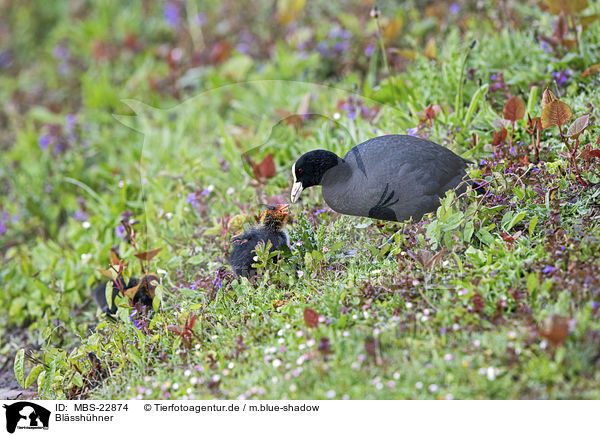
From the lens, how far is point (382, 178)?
317 cm

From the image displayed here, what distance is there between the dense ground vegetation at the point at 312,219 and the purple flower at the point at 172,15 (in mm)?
282

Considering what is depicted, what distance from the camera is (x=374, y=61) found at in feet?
19.2

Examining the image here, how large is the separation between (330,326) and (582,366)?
1140 mm

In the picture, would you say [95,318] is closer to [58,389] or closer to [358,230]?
[58,389]

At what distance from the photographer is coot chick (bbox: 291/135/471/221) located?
125 inches

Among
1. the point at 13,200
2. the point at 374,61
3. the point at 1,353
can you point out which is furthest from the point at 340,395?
the point at 13,200

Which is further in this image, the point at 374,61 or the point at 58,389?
the point at 374,61

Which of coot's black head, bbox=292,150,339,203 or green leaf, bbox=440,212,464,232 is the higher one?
coot's black head, bbox=292,150,339,203

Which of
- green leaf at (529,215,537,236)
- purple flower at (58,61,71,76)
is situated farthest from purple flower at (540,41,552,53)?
purple flower at (58,61,71,76)

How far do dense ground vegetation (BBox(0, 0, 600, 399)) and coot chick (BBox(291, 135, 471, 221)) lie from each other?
138 mm

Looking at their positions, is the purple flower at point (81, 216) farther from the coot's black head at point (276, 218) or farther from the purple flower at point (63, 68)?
the purple flower at point (63, 68)

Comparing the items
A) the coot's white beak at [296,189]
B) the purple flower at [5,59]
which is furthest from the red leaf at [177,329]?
the purple flower at [5,59]

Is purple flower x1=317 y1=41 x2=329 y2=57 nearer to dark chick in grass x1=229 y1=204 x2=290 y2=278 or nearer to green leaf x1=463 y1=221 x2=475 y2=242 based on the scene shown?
dark chick in grass x1=229 y1=204 x2=290 y2=278
